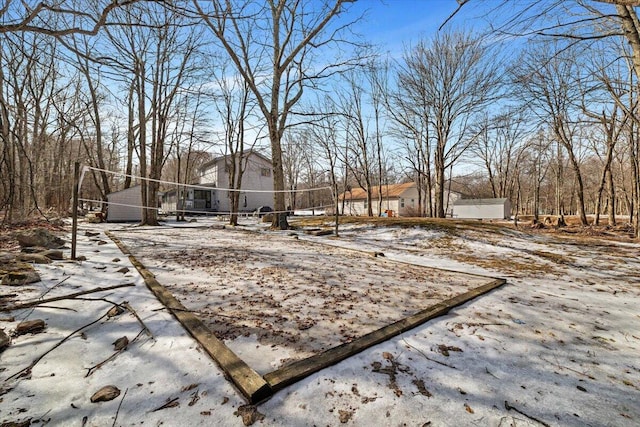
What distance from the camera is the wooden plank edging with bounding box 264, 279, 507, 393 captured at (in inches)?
56.2

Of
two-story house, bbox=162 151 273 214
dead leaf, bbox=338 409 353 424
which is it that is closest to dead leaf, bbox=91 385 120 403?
dead leaf, bbox=338 409 353 424

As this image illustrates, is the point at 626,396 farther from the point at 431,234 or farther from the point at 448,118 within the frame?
the point at 448,118

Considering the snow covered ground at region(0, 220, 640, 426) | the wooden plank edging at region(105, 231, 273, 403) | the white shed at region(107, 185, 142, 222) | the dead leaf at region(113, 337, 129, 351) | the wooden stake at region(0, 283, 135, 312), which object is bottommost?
the snow covered ground at region(0, 220, 640, 426)

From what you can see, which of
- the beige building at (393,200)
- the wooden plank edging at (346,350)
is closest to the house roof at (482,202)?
the beige building at (393,200)

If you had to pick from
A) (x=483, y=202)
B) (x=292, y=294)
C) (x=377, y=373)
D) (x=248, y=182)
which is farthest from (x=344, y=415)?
(x=483, y=202)

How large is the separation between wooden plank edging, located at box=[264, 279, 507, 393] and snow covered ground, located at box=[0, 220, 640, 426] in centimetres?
4

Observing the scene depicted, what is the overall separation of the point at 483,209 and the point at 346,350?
1296 inches

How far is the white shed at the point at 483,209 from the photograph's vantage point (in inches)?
1102

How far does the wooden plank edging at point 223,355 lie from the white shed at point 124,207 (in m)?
17.5

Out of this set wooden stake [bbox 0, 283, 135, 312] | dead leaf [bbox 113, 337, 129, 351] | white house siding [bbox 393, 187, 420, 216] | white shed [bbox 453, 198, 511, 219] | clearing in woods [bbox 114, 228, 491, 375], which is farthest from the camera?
white house siding [bbox 393, 187, 420, 216]

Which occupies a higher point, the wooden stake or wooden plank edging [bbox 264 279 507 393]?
the wooden stake

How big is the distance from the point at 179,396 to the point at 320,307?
4.54ft

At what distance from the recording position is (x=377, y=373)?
1.54 m

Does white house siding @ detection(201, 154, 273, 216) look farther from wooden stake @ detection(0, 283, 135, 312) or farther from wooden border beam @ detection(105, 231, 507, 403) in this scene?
wooden border beam @ detection(105, 231, 507, 403)
